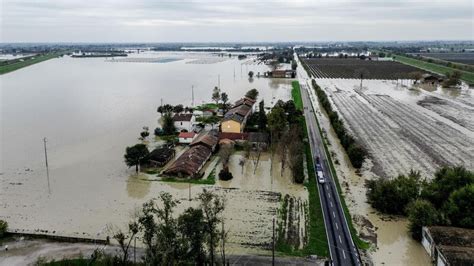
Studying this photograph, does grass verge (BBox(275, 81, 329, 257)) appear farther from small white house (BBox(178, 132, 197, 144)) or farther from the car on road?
small white house (BBox(178, 132, 197, 144))

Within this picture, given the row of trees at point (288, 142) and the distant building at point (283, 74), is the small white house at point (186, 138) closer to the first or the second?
the row of trees at point (288, 142)

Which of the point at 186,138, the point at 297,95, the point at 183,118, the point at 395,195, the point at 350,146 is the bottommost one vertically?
the point at 395,195

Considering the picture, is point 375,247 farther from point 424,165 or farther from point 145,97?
point 145,97

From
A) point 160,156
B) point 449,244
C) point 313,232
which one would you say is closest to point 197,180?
point 160,156

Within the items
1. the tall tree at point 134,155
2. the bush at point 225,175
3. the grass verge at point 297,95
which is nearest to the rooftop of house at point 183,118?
the tall tree at point 134,155

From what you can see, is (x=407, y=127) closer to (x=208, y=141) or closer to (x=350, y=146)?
(x=350, y=146)

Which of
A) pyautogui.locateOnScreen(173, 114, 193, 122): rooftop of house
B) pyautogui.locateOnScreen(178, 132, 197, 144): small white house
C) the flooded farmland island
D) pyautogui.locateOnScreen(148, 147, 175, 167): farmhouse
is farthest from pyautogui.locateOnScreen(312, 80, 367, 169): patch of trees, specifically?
pyautogui.locateOnScreen(173, 114, 193, 122): rooftop of house

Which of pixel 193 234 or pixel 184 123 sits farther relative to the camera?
pixel 184 123
